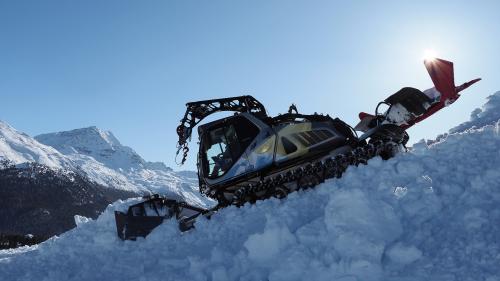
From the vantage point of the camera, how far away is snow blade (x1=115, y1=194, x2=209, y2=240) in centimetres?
1279

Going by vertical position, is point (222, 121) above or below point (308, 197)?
above

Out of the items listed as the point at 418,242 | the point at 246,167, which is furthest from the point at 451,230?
the point at 246,167

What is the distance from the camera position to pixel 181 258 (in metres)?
8.76

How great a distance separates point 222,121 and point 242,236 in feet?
20.7

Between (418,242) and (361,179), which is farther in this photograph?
(361,179)

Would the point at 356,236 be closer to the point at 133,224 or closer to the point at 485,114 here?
the point at 133,224

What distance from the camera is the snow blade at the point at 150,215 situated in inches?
504

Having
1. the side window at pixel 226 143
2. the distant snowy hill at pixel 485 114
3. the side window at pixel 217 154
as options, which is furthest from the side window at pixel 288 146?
the distant snowy hill at pixel 485 114

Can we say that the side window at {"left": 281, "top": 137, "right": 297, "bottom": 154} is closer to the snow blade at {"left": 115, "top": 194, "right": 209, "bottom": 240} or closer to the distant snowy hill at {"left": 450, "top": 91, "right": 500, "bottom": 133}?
the snow blade at {"left": 115, "top": 194, "right": 209, "bottom": 240}

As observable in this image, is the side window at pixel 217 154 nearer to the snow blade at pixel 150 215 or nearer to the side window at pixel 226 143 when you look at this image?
the side window at pixel 226 143

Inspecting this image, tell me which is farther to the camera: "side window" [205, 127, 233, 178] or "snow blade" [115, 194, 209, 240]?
"side window" [205, 127, 233, 178]

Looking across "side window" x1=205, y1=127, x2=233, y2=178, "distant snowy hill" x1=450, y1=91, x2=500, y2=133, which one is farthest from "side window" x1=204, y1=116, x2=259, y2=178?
"distant snowy hill" x1=450, y1=91, x2=500, y2=133

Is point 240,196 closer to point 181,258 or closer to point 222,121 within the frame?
point 222,121

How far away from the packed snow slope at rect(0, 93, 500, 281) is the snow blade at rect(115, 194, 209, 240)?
1.92 metres
